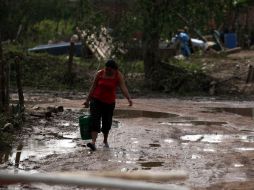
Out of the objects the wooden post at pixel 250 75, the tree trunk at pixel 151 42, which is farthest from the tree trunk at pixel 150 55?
the wooden post at pixel 250 75

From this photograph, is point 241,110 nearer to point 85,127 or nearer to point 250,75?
point 250,75

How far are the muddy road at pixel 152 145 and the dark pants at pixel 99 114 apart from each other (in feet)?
1.18

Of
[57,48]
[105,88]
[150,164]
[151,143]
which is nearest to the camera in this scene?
[150,164]

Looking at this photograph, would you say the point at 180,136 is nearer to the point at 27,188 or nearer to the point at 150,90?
the point at 27,188

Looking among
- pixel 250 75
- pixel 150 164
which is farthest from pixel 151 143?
pixel 250 75

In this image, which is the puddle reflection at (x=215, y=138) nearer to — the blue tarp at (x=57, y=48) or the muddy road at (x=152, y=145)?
the muddy road at (x=152, y=145)

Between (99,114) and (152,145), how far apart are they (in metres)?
1.08

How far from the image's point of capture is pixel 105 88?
1007cm

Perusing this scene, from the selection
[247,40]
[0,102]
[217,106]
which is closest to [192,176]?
[0,102]

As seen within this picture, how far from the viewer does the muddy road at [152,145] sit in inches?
328

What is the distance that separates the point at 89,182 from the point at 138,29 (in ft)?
58.2

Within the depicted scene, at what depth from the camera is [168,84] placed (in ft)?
67.2

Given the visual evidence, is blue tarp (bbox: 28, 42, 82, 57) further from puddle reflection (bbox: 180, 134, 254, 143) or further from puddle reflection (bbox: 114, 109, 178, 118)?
puddle reflection (bbox: 180, 134, 254, 143)

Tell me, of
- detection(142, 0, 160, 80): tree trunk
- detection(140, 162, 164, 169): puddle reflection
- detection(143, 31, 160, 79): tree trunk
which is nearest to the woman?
detection(140, 162, 164, 169): puddle reflection
